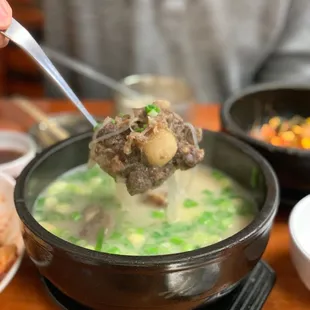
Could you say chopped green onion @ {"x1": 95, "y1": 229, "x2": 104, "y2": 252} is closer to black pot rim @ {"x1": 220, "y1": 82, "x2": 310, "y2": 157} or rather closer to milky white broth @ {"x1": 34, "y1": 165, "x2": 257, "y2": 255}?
milky white broth @ {"x1": 34, "y1": 165, "x2": 257, "y2": 255}

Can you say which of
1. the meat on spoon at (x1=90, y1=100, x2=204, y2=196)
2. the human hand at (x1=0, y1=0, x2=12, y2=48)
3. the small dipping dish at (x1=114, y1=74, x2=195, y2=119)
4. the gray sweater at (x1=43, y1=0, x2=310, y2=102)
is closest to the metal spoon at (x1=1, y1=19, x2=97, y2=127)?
the human hand at (x1=0, y1=0, x2=12, y2=48)

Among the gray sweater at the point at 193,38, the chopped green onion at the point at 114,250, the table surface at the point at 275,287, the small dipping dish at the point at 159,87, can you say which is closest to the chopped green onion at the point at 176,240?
the chopped green onion at the point at 114,250

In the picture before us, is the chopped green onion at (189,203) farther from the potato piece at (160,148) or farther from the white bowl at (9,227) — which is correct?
the white bowl at (9,227)

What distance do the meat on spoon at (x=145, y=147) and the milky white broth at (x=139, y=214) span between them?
4.6 inches

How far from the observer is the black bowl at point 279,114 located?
1337mm

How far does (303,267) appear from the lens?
1.10 metres

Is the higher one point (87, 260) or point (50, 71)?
point (50, 71)

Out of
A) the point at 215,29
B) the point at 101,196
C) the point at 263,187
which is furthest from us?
the point at 215,29

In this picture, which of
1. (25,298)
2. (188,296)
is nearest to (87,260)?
(188,296)

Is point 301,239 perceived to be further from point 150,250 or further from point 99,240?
point 99,240

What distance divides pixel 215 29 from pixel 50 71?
3.45 feet

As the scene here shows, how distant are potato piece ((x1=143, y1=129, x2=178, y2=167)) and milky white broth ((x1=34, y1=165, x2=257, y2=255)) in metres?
0.17

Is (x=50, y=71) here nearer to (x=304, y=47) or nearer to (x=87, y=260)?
(x=87, y=260)

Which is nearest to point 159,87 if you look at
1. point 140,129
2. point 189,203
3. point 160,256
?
point 189,203
